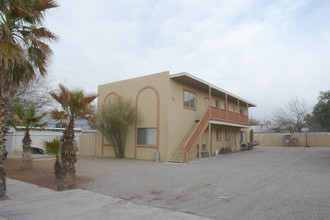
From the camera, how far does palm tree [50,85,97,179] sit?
27.7 ft

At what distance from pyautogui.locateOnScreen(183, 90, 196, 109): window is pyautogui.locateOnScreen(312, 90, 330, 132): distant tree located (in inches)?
879

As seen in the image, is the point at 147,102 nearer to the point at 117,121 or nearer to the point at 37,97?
the point at 117,121

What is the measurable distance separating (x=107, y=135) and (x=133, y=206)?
12.3 metres

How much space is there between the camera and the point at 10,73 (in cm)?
692

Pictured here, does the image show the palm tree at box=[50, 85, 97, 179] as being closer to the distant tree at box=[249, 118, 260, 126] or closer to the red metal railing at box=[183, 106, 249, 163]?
the red metal railing at box=[183, 106, 249, 163]

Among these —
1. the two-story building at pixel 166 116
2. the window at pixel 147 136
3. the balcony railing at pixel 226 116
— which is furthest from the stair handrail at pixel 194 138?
the window at pixel 147 136

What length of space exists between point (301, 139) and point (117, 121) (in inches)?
1068

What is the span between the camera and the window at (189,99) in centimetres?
1697

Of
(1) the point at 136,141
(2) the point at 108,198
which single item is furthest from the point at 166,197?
(1) the point at 136,141

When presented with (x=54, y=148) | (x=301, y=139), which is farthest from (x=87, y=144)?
(x=301, y=139)

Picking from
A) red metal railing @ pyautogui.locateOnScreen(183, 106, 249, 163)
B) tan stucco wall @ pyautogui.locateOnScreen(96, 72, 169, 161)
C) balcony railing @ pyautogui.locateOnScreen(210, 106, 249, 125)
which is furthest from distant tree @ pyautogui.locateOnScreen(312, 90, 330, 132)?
tan stucco wall @ pyautogui.locateOnScreen(96, 72, 169, 161)

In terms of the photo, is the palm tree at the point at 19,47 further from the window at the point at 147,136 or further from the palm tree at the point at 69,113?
the window at the point at 147,136

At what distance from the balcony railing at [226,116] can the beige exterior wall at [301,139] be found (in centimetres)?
1376

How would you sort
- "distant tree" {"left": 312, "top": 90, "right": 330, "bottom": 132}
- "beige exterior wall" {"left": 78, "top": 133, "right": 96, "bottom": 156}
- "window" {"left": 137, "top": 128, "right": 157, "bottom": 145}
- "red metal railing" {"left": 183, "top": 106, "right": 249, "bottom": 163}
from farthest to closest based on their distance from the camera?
1. "distant tree" {"left": 312, "top": 90, "right": 330, "bottom": 132}
2. "beige exterior wall" {"left": 78, "top": 133, "right": 96, "bottom": 156}
3. "window" {"left": 137, "top": 128, "right": 157, "bottom": 145}
4. "red metal railing" {"left": 183, "top": 106, "right": 249, "bottom": 163}
